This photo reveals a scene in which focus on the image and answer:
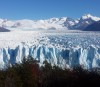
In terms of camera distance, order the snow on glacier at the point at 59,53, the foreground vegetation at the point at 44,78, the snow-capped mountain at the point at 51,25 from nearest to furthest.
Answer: the foreground vegetation at the point at 44,78 → the snow on glacier at the point at 59,53 → the snow-capped mountain at the point at 51,25

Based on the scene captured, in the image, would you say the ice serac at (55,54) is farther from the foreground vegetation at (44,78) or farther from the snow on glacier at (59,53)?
the foreground vegetation at (44,78)

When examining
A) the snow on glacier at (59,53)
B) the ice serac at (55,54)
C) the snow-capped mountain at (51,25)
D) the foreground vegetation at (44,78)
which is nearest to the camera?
the foreground vegetation at (44,78)

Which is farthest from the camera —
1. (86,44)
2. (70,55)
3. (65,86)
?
(86,44)

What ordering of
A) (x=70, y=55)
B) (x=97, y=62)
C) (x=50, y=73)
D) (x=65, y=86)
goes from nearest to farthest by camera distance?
(x=65, y=86), (x=50, y=73), (x=97, y=62), (x=70, y=55)

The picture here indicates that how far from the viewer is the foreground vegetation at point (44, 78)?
11516 millimetres

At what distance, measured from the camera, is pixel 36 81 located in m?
12.1

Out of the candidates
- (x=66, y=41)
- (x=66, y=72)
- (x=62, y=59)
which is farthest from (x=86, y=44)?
(x=66, y=72)

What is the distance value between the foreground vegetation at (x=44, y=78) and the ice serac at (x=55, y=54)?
8.17 m

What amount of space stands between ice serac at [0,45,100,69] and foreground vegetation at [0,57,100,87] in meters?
8.17

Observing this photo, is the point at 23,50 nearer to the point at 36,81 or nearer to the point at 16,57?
the point at 16,57

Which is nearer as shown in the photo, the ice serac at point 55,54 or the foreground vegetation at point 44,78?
the foreground vegetation at point 44,78

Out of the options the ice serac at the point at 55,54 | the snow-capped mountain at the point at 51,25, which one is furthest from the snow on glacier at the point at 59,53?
the snow-capped mountain at the point at 51,25

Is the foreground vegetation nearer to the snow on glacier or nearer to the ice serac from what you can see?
the snow on glacier

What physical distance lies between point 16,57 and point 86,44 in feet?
18.4
